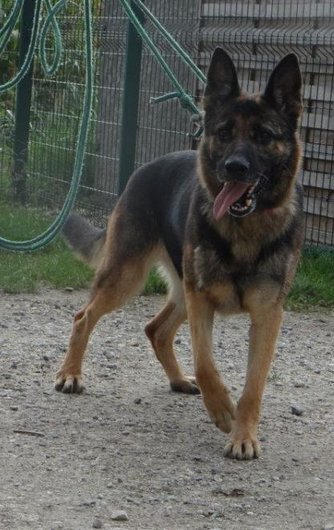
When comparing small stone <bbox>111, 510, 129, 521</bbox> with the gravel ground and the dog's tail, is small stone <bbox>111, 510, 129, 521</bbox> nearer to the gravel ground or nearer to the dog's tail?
the gravel ground

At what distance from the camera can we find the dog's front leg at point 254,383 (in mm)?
5332

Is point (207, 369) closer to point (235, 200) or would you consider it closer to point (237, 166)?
point (235, 200)

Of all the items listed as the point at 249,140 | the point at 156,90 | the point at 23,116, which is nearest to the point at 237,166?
the point at 249,140

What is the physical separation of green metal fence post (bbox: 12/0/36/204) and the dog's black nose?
7.39 m

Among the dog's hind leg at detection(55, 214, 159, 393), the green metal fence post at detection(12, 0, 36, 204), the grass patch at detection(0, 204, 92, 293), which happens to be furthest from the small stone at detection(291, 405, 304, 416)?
the green metal fence post at detection(12, 0, 36, 204)

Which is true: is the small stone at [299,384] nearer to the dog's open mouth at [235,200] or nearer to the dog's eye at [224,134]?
the dog's open mouth at [235,200]

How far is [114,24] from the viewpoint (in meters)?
11.8

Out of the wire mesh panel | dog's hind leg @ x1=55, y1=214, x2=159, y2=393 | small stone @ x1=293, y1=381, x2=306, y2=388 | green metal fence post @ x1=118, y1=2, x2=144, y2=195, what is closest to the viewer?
dog's hind leg @ x1=55, y1=214, x2=159, y2=393

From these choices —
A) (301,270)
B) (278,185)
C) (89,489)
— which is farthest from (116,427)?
(301,270)

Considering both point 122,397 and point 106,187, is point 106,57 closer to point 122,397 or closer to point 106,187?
point 106,187

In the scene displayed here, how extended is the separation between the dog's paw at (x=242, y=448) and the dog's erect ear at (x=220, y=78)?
161 cm

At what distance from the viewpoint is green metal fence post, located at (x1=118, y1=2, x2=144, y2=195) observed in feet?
36.5

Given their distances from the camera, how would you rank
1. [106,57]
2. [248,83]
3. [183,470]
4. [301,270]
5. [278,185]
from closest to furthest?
[183,470] < [278,185] < [301,270] < [248,83] < [106,57]

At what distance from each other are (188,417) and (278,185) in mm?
1298
